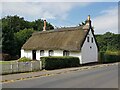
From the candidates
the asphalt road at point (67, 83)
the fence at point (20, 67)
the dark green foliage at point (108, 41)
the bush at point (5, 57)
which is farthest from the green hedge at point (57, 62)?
the dark green foliage at point (108, 41)

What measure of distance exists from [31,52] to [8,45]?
471 centimetres

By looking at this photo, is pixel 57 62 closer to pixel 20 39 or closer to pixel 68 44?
pixel 68 44

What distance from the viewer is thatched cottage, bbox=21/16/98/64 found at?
3967 cm

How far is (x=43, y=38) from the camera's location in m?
47.3

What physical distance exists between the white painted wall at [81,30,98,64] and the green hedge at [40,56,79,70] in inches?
244

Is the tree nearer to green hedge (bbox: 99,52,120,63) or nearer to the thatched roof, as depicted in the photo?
the thatched roof

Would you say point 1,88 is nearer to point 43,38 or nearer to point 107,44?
point 43,38

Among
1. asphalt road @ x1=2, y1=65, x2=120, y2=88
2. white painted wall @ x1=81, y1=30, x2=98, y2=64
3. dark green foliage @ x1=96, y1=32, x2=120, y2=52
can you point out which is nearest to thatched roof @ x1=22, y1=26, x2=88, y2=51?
white painted wall @ x1=81, y1=30, x2=98, y2=64

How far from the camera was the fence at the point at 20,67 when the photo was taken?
20.6 meters

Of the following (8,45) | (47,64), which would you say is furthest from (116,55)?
(47,64)

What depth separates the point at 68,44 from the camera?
40.4m

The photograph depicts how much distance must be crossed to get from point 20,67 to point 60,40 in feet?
68.3

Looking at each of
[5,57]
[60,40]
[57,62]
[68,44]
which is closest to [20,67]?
[57,62]

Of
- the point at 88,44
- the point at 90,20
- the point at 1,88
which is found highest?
the point at 90,20
